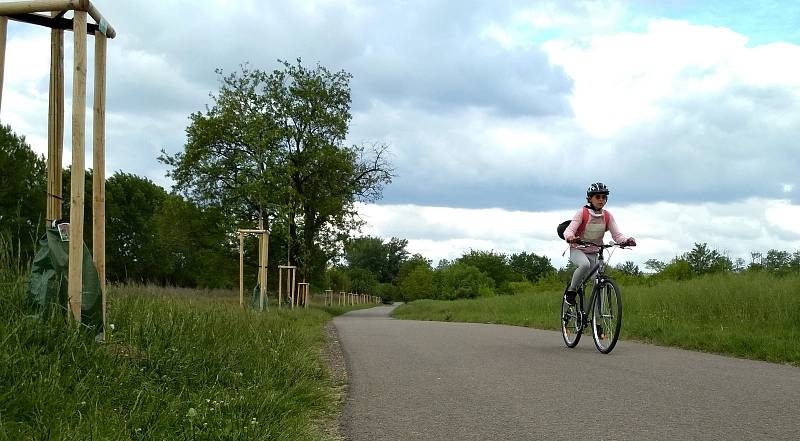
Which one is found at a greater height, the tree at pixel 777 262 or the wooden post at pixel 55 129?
the wooden post at pixel 55 129

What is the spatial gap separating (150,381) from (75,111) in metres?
2.21

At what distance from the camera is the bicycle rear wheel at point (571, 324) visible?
959cm

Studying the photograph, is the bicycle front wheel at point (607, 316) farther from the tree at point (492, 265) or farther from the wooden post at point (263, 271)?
the tree at point (492, 265)

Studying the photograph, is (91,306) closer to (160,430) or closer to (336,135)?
(160,430)

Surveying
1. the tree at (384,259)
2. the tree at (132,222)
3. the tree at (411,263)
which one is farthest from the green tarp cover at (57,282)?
the tree at (384,259)

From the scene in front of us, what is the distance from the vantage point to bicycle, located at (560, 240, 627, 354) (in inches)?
337

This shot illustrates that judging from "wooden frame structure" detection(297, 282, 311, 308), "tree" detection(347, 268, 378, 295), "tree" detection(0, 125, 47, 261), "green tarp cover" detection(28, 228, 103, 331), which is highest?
"tree" detection(0, 125, 47, 261)

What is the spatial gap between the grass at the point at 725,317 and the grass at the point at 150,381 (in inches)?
213

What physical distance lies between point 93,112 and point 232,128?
3306cm

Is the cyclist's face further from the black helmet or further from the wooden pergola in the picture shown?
the wooden pergola

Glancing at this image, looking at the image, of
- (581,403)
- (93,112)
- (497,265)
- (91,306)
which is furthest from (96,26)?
(497,265)

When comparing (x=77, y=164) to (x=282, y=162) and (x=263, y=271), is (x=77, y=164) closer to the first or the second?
(x=263, y=271)

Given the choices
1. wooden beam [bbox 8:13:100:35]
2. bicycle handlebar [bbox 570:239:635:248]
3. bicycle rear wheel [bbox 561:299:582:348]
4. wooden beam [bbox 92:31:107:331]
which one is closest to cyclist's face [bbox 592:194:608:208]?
bicycle handlebar [bbox 570:239:635:248]

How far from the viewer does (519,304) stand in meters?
23.4
